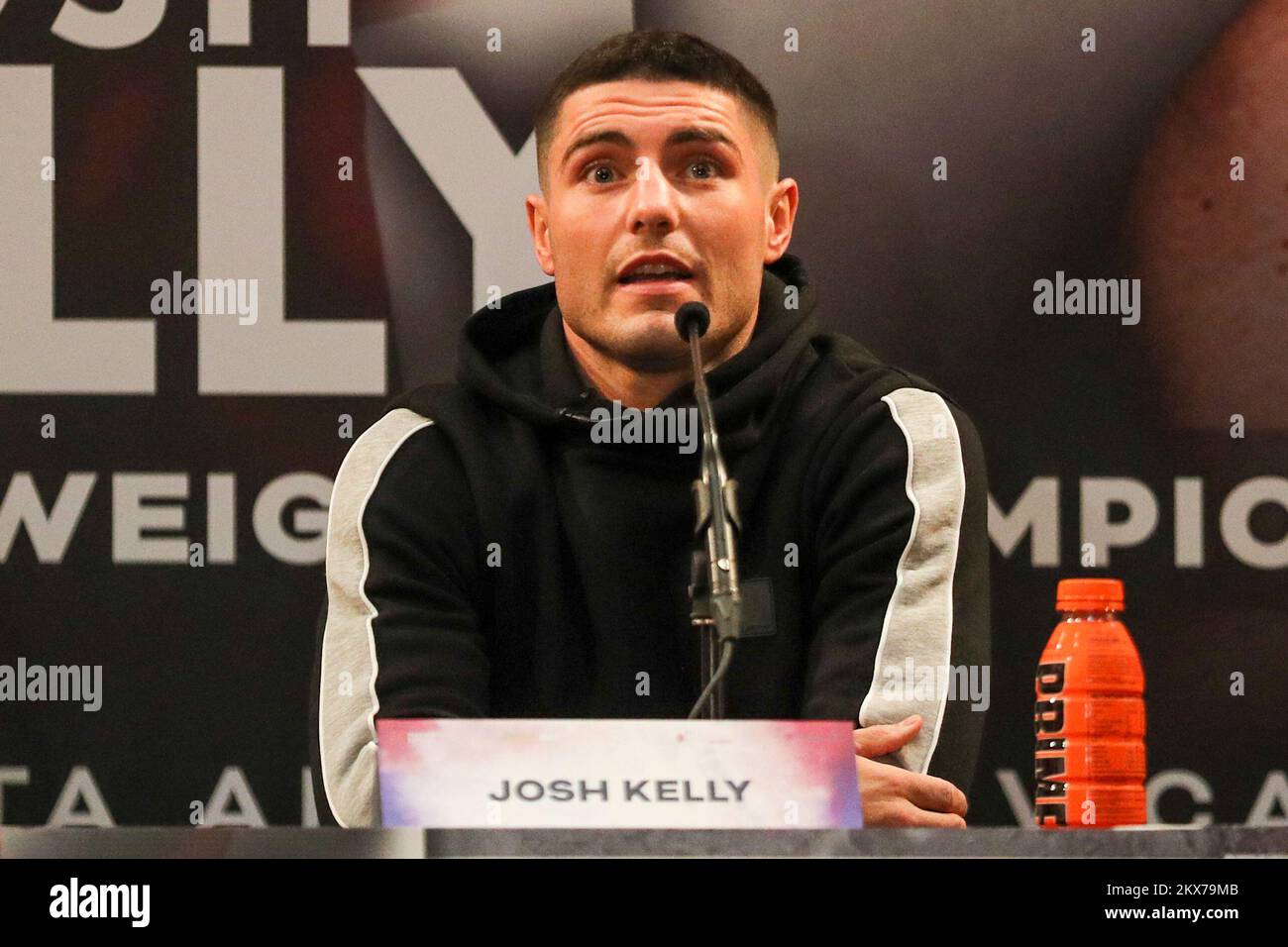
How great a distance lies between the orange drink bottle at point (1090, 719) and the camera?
192cm

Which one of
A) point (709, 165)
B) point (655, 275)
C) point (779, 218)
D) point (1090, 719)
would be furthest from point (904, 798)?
point (779, 218)

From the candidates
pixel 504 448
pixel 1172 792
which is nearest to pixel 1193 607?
pixel 1172 792

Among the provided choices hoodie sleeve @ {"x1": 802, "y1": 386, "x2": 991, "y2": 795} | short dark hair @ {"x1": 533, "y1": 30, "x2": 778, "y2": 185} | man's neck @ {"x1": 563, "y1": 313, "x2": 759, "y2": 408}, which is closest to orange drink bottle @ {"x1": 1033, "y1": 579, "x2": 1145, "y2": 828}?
hoodie sleeve @ {"x1": 802, "y1": 386, "x2": 991, "y2": 795}

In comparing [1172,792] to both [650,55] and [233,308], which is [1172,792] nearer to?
[650,55]

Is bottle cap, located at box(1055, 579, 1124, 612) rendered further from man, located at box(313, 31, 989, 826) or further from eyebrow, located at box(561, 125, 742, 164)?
eyebrow, located at box(561, 125, 742, 164)

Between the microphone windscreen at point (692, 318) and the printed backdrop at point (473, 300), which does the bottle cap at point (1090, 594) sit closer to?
the microphone windscreen at point (692, 318)

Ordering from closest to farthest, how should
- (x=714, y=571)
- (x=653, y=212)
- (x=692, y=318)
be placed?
(x=714, y=571) < (x=692, y=318) < (x=653, y=212)

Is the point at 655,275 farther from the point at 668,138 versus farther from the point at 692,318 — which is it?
the point at 692,318

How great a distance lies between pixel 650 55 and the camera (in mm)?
2453

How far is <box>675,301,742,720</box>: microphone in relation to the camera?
1579 mm

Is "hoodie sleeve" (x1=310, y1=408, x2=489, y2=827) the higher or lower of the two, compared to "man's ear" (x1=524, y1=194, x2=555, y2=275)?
lower

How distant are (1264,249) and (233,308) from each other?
68.7 inches

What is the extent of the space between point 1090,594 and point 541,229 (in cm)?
110

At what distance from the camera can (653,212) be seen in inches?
91.4
